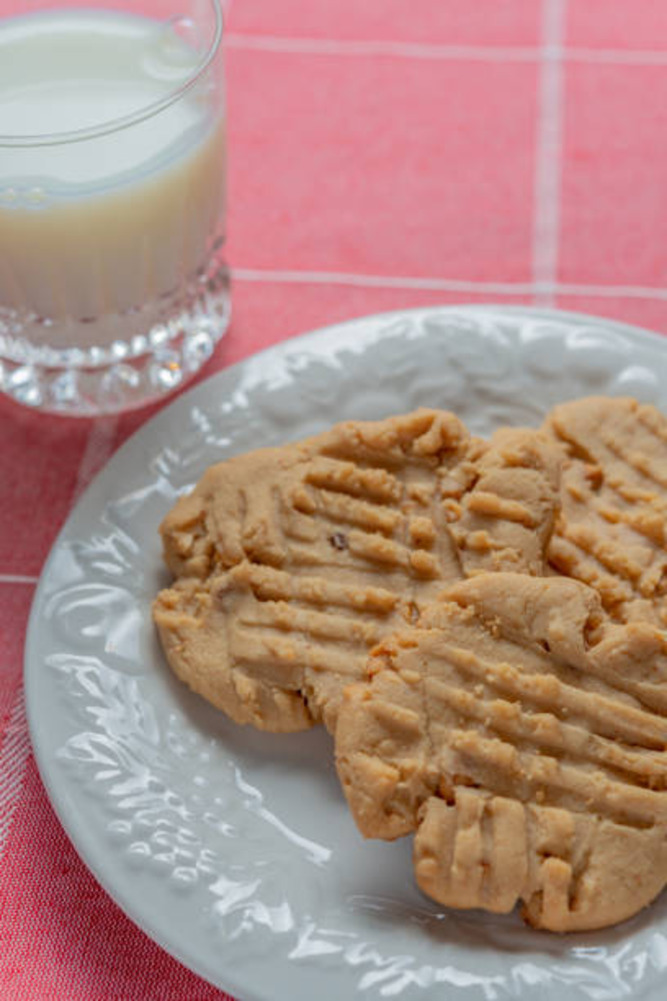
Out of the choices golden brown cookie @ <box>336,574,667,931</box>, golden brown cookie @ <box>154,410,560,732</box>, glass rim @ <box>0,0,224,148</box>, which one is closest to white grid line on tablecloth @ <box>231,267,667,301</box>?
glass rim @ <box>0,0,224,148</box>

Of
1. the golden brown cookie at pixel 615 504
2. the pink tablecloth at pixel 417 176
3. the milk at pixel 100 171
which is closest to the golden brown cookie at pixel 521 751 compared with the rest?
the golden brown cookie at pixel 615 504

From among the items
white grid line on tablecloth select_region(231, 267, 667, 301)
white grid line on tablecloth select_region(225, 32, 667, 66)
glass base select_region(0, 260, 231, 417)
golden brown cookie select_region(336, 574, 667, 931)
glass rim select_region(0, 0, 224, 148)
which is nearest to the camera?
golden brown cookie select_region(336, 574, 667, 931)

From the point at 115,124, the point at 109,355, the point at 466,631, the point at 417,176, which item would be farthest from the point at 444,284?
the point at 466,631

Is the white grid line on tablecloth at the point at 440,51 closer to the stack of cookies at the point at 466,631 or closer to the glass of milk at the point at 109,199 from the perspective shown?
the glass of milk at the point at 109,199

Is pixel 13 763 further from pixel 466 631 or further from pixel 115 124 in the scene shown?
pixel 115 124

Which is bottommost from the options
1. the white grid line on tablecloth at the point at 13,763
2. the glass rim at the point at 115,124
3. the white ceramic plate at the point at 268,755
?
the white grid line on tablecloth at the point at 13,763

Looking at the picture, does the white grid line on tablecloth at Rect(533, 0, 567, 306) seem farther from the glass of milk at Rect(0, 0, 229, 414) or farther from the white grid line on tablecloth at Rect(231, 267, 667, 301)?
the glass of milk at Rect(0, 0, 229, 414)

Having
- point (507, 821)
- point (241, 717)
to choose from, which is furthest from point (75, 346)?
point (507, 821)
